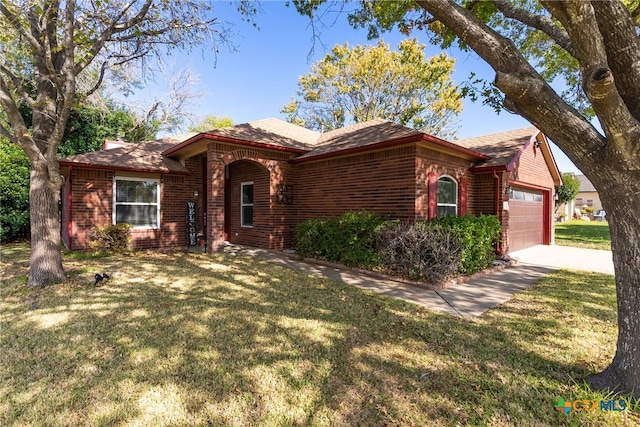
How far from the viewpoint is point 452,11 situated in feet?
10.2

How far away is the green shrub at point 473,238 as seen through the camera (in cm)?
676

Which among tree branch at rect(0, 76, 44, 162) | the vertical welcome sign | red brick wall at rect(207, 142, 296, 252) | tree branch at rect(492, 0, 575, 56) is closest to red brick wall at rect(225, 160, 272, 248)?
red brick wall at rect(207, 142, 296, 252)

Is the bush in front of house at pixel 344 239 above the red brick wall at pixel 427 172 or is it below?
below

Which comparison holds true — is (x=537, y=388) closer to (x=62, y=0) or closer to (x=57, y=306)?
(x=57, y=306)

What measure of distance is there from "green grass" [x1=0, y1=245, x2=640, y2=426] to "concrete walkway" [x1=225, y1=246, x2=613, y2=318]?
1.27 ft

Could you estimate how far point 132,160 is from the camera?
32.7ft

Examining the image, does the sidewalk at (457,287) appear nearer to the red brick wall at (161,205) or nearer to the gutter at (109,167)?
the red brick wall at (161,205)

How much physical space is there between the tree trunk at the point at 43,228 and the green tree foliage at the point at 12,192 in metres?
9.10

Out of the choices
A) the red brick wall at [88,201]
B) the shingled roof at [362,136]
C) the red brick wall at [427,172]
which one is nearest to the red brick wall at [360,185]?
the red brick wall at [427,172]

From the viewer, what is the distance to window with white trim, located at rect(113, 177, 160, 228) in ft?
32.2

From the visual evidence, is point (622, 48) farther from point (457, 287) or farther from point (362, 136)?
point (362, 136)

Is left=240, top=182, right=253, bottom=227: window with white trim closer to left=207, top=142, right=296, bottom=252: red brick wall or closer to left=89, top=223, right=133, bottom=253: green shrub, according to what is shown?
left=207, top=142, right=296, bottom=252: red brick wall

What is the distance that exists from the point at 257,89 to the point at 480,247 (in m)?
13.1

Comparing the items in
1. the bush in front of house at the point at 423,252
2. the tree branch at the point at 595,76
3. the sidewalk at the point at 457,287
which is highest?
the tree branch at the point at 595,76
